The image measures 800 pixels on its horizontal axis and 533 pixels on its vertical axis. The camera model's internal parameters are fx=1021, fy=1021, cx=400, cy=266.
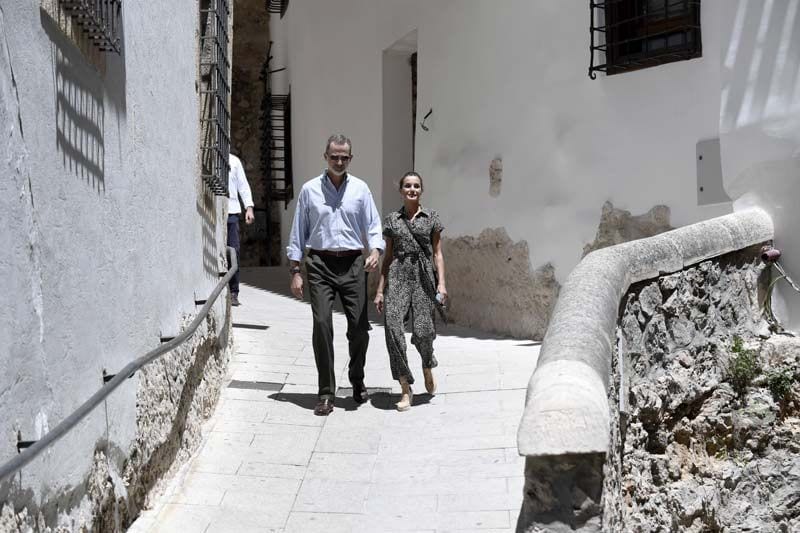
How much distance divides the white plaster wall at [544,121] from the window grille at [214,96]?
2.54 metres

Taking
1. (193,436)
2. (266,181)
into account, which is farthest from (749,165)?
(266,181)

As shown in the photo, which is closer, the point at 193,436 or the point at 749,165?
the point at 193,436

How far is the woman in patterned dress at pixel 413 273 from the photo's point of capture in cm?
633

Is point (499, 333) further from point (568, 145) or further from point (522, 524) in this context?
point (522, 524)

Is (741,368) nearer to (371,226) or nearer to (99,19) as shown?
(371,226)

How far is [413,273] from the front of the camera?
6.38m

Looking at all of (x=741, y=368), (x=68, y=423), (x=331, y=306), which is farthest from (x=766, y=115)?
(x=68, y=423)

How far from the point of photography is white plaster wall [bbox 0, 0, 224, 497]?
2859mm

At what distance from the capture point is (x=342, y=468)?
5.25 meters

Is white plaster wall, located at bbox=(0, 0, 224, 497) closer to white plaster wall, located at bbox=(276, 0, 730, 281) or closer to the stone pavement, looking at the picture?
the stone pavement

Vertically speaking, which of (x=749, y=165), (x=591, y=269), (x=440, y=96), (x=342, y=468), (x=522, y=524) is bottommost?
(x=342, y=468)

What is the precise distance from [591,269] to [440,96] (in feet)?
18.8

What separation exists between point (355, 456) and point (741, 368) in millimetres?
2304

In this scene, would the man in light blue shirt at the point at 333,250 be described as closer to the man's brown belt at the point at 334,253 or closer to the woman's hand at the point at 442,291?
the man's brown belt at the point at 334,253
